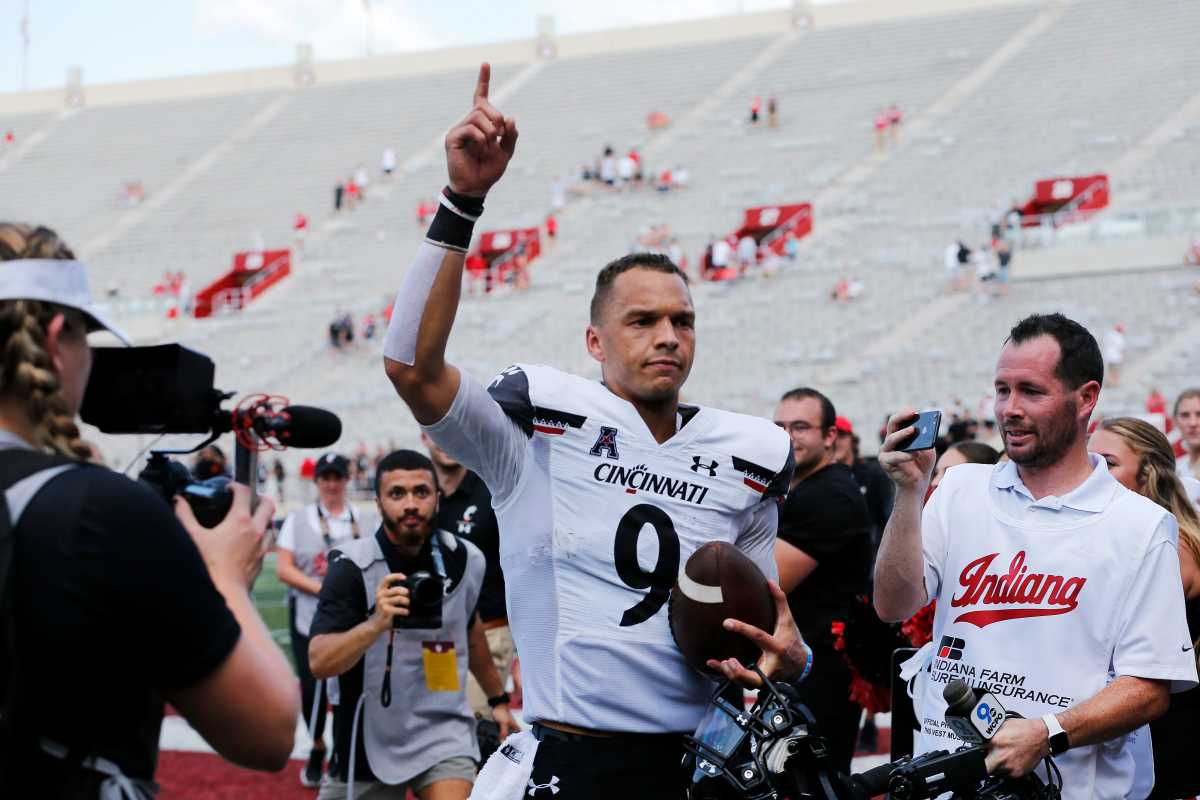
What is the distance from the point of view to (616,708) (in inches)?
120

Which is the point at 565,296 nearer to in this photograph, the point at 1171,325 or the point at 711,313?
the point at 711,313

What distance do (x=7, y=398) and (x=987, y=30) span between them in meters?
42.1

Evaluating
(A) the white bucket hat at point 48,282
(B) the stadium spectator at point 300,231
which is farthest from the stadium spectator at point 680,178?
(A) the white bucket hat at point 48,282

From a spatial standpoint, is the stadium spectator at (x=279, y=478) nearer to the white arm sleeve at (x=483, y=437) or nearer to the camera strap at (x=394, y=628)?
the camera strap at (x=394, y=628)

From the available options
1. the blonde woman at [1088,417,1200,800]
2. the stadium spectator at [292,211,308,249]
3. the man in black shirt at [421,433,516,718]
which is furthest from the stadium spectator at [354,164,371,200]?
the blonde woman at [1088,417,1200,800]

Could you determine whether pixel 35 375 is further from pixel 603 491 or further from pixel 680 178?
pixel 680 178

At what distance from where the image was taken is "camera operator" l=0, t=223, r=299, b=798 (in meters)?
1.82

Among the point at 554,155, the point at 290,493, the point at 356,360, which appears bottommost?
the point at 290,493

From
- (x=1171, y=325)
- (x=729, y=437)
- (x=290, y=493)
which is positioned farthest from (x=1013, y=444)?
(x=290, y=493)

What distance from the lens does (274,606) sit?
15125 mm

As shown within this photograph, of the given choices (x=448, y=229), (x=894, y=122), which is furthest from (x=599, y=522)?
(x=894, y=122)

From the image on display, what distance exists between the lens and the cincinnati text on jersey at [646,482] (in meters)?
3.19

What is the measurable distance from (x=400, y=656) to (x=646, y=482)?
239cm

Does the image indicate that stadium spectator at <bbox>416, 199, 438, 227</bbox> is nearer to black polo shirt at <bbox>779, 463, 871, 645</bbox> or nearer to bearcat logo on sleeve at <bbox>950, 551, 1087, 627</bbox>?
black polo shirt at <bbox>779, 463, 871, 645</bbox>
